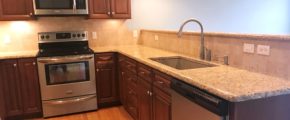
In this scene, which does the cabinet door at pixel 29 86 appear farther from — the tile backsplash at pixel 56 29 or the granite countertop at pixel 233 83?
the granite countertop at pixel 233 83

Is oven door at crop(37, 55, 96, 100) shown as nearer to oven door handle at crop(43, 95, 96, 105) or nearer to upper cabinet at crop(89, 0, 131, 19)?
oven door handle at crop(43, 95, 96, 105)

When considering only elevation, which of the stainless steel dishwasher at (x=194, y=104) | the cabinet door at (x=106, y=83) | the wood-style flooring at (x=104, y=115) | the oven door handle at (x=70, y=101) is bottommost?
the wood-style flooring at (x=104, y=115)

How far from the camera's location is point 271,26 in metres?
5.10

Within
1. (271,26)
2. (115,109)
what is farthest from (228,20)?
(115,109)

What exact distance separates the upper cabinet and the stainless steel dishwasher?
224 centimetres

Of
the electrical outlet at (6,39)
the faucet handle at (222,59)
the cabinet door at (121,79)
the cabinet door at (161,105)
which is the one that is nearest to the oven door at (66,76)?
the cabinet door at (121,79)

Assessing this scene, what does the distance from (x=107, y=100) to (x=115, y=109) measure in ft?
0.61

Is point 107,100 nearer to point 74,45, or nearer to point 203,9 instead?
point 74,45

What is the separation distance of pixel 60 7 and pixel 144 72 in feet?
5.65

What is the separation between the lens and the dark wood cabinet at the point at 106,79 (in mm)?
3488

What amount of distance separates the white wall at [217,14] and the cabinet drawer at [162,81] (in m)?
2.23

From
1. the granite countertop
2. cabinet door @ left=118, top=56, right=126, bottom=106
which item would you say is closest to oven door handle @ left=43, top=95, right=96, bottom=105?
cabinet door @ left=118, top=56, right=126, bottom=106

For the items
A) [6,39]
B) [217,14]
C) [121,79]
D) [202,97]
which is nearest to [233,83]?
[202,97]

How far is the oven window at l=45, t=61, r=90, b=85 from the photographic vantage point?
3.22m
